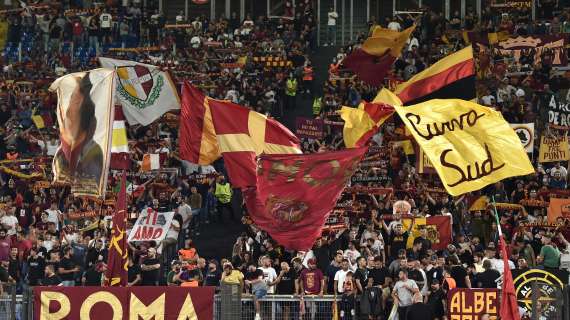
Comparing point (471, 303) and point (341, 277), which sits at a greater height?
point (341, 277)

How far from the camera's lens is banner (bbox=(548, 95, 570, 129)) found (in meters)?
39.8

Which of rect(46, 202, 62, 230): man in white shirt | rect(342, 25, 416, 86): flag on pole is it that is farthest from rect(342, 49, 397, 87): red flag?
rect(46, 202, 62, 230): man in white shirt

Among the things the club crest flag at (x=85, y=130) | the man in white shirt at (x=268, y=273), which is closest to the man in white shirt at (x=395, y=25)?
the man in white shirt at (x=268, y=273)

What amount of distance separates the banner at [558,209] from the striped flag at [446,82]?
3016 millimetres

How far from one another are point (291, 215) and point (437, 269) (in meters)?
3.42

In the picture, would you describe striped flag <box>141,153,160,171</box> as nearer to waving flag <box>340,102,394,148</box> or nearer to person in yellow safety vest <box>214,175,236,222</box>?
person in yellow safety vest <box>214,175,236,222</box>

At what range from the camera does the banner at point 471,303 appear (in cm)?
2914

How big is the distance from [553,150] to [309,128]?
641 cm

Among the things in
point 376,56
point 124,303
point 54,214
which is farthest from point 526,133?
point 124,303

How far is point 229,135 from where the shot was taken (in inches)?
1281

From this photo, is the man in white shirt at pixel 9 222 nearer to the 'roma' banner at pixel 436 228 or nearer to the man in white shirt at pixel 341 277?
the man in white shirt at pixel 341 277

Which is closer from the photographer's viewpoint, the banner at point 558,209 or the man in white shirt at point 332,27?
the banner at point 558,209

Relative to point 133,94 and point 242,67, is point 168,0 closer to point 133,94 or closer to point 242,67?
point 242,67

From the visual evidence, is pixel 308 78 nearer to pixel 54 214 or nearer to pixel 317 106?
pixel 317 106
